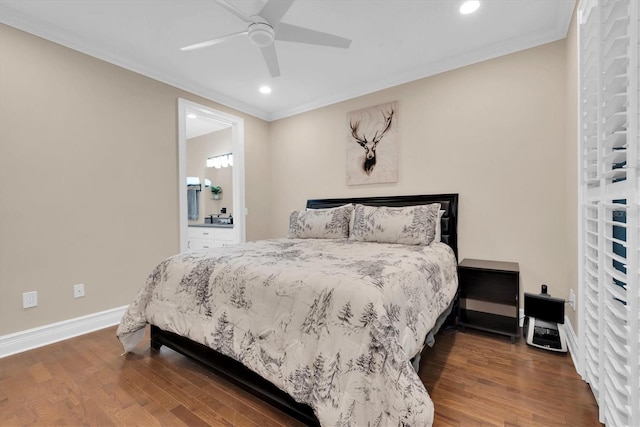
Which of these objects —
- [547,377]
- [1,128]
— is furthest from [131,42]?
[547,377]

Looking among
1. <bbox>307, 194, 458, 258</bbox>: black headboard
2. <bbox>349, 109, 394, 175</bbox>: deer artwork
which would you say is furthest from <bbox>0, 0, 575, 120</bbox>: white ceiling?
<bbox>307, 194, 458, 258</bbox>: black headboard

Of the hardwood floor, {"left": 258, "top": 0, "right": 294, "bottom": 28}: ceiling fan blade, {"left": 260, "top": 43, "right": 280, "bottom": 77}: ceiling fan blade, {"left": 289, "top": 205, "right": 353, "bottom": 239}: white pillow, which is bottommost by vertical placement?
the hardwood floor

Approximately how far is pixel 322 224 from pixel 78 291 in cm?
243

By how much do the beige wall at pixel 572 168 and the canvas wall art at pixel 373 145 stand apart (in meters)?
1.59

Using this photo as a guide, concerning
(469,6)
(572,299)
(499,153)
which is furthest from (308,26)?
(572,299)

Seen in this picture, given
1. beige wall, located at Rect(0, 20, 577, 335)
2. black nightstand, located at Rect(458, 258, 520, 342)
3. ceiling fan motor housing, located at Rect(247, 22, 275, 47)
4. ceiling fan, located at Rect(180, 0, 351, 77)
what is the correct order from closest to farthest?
ceiling fan, located at Rect(180, 0, 351, 77)
ceiling fan motor housing, located at Rect(247, 22, 275, 47)
beige wall, located at Rect(0, 20, 577, 335)
black nightstand, located at Rect(458, 258, 520, 342)

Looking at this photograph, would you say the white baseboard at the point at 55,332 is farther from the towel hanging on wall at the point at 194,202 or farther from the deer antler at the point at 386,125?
the deer antler at the point at 386,125

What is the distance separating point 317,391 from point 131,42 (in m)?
3.31

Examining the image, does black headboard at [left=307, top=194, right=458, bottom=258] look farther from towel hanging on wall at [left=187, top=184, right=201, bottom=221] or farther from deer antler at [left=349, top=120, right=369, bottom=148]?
towel hanging on wall at [left=187, top=184, right=201, bottom=221]

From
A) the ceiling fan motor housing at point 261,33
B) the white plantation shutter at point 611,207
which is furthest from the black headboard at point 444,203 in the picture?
the ceiling fan motor housing at point 261,33

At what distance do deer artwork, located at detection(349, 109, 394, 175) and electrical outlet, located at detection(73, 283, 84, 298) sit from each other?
3252 millimetres

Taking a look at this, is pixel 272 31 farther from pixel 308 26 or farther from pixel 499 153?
pixel 499 153

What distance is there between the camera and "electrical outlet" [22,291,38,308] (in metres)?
2.40

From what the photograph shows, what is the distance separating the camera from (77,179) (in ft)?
8.86
